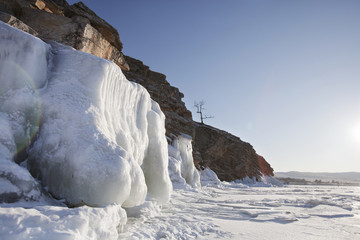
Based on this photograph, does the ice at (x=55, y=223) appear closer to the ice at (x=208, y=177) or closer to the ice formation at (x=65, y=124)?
the ice formation at (x=65, y=124)

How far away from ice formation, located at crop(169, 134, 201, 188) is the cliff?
2.75 ft

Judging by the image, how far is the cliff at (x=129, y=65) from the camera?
25.3 ft

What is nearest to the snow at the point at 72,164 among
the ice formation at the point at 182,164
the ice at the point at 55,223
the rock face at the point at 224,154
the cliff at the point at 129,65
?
the ice at the point at 55,223

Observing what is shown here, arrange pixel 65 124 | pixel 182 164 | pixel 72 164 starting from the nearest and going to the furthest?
pixel 72 164, pixel 65 124, pixel 182 164

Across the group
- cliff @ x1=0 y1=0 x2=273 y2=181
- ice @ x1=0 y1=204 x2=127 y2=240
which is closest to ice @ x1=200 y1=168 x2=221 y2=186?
cliff @ x1=0 y1=0 x2=273 y2=181

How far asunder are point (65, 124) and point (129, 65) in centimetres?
2081

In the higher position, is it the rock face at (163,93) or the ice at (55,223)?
the rock face at (163,93)

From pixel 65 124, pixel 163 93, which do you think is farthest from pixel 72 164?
pixel 163 93

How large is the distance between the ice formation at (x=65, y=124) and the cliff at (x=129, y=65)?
200 centimetres

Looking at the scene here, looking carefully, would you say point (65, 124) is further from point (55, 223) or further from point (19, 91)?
point (55, 223)

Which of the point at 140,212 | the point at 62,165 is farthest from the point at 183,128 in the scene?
the point at 62,165

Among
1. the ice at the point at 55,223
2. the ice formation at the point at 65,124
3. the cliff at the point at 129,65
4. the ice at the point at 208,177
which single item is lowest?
the ice at the point at 208,177

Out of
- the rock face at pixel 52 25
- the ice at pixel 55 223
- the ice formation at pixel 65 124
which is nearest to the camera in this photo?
the ice at pixel 55 223

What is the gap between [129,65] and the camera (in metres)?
23.0
